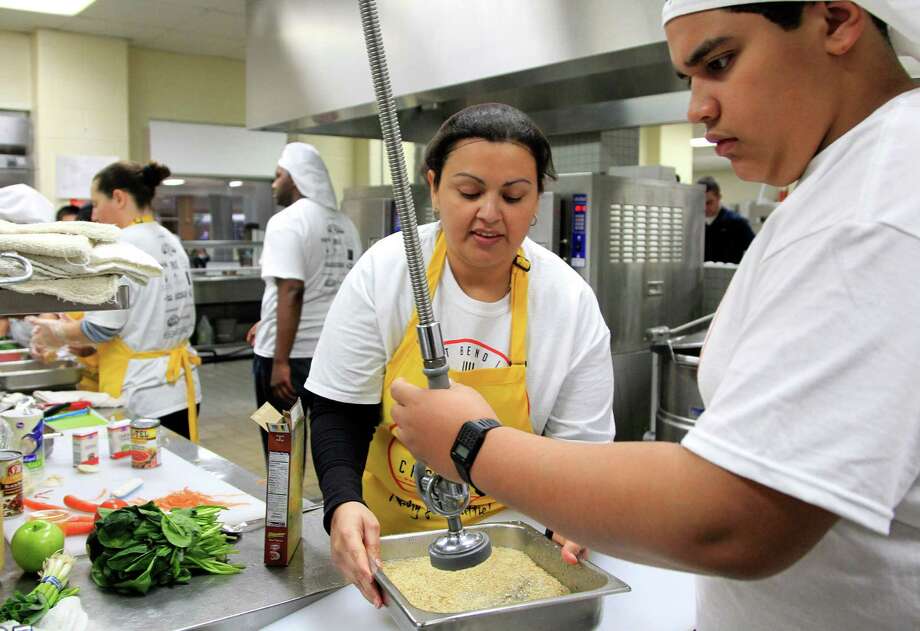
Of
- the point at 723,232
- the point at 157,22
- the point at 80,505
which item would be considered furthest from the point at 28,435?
the point at 157,22

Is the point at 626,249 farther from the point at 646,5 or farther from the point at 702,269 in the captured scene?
the point at 646,5

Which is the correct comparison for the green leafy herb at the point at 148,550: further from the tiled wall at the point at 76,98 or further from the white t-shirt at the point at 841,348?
the tiled wall at the point at 76,98

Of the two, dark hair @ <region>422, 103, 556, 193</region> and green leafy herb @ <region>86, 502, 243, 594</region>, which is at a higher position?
dark hair @ <region>422, 103, 556, 193</region>

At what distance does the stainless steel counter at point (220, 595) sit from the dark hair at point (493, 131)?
0.79 meters

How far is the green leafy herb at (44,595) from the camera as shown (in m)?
1.07

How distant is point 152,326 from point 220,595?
1836 millimetres

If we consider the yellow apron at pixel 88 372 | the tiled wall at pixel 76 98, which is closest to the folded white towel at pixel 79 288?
the yellow apron at pixel 88 372

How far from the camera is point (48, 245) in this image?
1.01 m

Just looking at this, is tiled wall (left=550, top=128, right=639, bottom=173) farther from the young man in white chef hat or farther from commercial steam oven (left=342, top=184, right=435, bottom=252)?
the young man in white chef hat

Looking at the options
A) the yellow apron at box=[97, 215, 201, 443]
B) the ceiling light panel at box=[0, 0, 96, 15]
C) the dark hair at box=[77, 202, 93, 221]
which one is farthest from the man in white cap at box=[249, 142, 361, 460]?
the ceiling light panel at box=[0, 0, 96, 15]

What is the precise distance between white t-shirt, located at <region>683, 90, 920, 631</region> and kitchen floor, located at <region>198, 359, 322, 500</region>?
12.1 ft

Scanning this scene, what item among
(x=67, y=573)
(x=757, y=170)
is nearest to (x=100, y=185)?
(x=67, y=573)

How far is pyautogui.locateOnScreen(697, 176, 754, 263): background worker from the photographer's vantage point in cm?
514

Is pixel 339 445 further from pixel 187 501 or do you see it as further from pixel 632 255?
pixel 632 255
